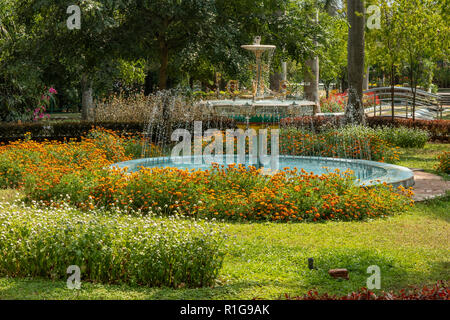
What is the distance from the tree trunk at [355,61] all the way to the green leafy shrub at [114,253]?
11921 millimetres

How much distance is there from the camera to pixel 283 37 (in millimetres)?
17156

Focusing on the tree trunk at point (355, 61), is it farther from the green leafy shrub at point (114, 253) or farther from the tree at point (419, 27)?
the green leafy shrub at point (114, 253)

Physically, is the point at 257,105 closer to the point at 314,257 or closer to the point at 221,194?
the point at 221,194

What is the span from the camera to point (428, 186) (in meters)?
10.5

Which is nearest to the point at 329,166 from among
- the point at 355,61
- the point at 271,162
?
the point at 271,162

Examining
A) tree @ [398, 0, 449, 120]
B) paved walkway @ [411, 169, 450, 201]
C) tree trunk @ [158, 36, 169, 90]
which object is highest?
tree @ [398, 0, 449, 120]

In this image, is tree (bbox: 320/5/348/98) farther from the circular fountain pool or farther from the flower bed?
the flower bed

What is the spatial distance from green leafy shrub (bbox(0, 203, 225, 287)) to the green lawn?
0.62ft

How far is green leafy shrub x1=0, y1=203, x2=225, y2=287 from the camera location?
17.3ft

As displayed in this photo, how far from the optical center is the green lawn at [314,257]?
5.01 m

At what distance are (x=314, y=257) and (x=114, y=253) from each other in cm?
219

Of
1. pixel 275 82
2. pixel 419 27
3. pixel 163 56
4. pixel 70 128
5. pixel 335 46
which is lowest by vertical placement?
pixel 70 128

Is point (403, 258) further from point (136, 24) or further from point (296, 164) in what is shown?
point (136, 24)

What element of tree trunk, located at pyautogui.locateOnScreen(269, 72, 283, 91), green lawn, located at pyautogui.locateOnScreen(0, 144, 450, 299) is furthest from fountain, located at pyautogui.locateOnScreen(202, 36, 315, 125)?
tree trunk, located at pyautogui.locateOnScreen(269, 72, 283, 91)
